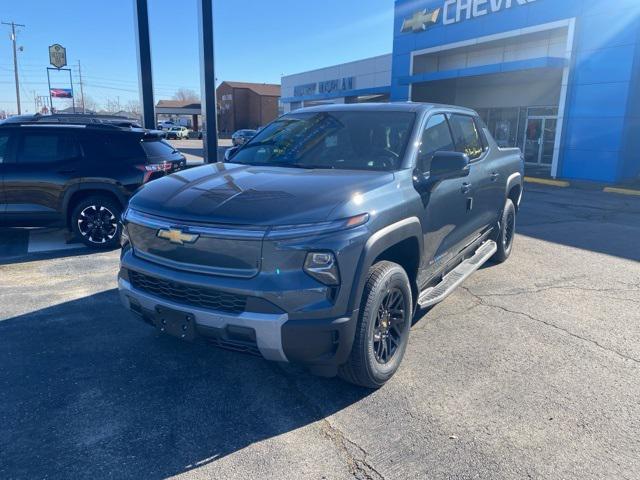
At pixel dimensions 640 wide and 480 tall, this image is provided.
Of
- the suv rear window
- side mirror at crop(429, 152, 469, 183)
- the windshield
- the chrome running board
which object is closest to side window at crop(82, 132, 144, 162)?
the suv rear window

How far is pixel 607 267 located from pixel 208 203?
5580mm

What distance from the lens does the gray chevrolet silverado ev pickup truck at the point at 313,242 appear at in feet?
9.00

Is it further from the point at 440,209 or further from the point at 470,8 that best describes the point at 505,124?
the point at 440,209

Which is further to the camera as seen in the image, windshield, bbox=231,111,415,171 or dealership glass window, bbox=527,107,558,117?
dealership glass window, bbox=527,107,558,117

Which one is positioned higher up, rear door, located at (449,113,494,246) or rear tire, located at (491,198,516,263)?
rear door, located at (449,113,494,246)

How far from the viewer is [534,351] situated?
398cm

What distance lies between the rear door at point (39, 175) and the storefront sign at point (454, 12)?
1667 centimetres

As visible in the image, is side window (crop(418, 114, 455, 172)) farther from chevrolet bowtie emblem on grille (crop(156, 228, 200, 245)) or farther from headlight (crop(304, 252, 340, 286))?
chevrolet bowtie emblem on grille (crop(156, 228, 200, 245))

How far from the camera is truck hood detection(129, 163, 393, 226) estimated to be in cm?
284

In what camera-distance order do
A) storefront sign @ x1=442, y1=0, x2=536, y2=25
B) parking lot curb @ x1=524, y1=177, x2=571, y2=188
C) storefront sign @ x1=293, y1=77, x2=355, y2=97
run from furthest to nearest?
storefront sign @ x1=293, y1=77, x2=355, y2=97 < storefront sign @ x1=442, y1=0, x2=536, y2=25 < parking lot curb @ x1=524, y1=177, x2=571, y2=188

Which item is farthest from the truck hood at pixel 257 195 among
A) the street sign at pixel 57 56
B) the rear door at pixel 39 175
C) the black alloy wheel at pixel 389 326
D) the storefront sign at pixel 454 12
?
the street sign at pixel 57 56

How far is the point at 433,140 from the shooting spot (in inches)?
165

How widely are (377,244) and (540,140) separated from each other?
20468 millimetres

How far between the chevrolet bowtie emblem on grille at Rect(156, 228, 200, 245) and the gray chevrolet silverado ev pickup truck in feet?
0.04
